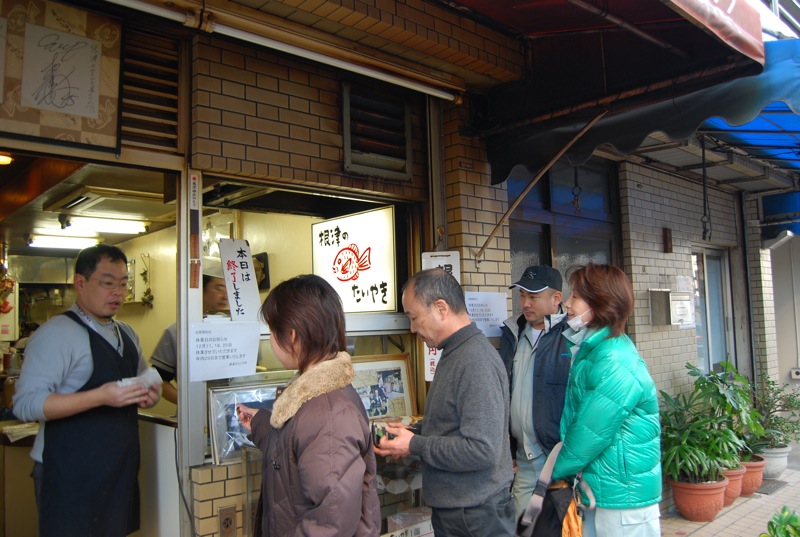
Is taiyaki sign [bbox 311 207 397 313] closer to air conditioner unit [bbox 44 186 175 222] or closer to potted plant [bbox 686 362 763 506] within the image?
air conditioner unit [bbox 44 186 175 222]

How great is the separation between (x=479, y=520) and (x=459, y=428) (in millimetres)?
375

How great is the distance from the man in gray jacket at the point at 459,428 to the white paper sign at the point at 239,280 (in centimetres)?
128

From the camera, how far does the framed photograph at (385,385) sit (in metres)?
4.05

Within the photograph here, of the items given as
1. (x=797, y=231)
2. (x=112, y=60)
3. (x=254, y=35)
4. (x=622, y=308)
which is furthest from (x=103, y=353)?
(x=797, y=231)

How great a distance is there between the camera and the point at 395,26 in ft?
11.7

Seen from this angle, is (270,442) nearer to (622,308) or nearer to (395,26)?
(622,308)

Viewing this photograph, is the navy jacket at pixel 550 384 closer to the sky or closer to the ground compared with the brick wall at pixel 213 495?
closer to the sky

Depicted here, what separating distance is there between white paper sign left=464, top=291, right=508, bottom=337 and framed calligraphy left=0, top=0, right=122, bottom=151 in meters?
2.44

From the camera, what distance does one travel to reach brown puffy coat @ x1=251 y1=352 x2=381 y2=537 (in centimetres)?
182

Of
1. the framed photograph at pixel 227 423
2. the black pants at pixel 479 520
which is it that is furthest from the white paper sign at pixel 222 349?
the black pants at pixel 479 520

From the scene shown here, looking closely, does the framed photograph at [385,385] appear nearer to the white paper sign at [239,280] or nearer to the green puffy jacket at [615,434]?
the white paper sign at [239,280]

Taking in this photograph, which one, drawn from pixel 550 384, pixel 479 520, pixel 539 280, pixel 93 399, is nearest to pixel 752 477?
pixel 550 384

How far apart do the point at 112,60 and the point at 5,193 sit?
3186 millimetres

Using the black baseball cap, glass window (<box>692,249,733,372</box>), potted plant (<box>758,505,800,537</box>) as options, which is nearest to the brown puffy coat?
the black baseball cap
